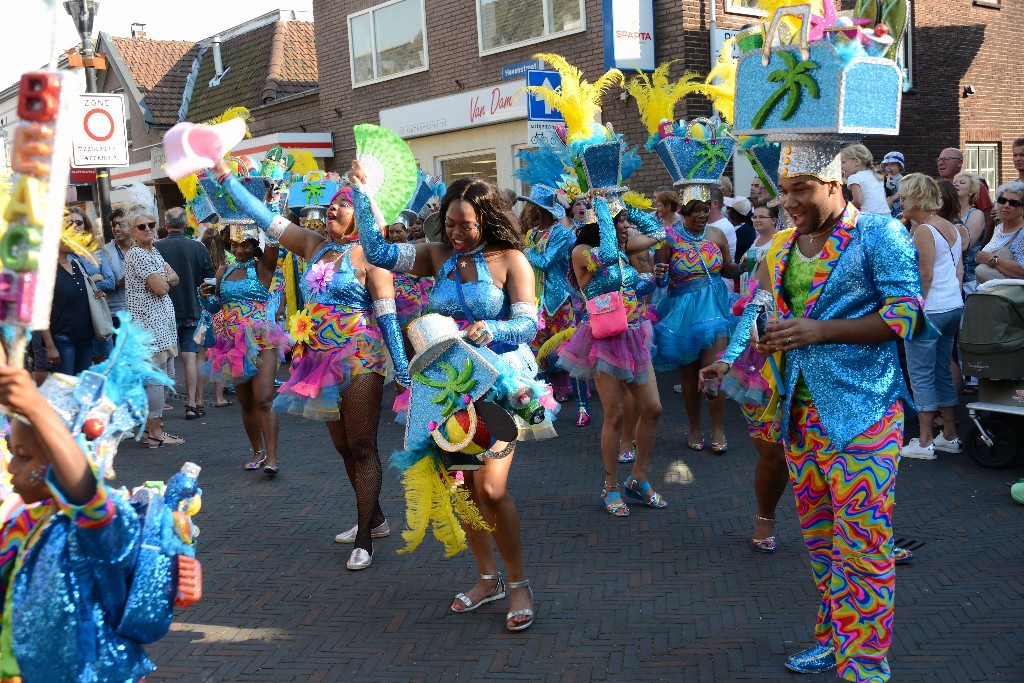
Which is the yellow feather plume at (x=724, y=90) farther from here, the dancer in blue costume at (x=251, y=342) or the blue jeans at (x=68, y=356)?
the blue jeans at (x=68, y=356)

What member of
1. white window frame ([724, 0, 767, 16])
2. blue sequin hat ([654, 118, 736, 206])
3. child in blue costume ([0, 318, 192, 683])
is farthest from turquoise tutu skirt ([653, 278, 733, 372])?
white window frame ([724, 0, 767, 16])

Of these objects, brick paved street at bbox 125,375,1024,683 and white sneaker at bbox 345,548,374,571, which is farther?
white sneaker at bbox 345,548,374,571

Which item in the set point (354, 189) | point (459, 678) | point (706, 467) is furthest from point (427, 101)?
point (459, 678)

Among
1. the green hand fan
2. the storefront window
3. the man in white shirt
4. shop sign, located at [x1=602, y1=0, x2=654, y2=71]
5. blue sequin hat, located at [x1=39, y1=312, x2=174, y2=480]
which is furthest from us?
the storefront window

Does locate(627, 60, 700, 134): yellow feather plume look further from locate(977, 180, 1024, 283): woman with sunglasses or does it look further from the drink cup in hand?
the drink cup in hand

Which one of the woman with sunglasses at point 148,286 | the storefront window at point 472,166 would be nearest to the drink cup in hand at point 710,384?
the woman with sunglasses at point 148,286

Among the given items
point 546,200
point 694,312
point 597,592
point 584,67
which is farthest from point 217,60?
point 597,592

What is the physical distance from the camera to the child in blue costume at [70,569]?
7.72ft

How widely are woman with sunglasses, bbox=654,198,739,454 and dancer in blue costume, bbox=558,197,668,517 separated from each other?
119 cm

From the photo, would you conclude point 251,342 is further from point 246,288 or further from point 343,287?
point 343,287

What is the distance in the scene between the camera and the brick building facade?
13.5 metres

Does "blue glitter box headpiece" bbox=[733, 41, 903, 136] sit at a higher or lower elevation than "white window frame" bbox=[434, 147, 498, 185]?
lower

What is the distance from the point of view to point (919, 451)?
686 cm

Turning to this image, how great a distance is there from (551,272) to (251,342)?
2440 mm
